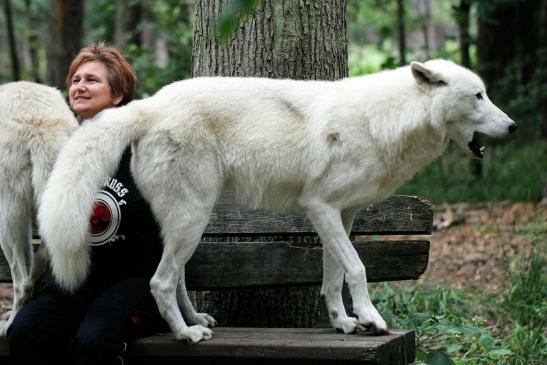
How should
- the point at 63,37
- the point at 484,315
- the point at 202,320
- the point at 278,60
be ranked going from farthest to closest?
the point at 63,37 < the point at 484,315 < the point at 278,60 < the point at 202,320

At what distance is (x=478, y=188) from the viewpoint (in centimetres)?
990

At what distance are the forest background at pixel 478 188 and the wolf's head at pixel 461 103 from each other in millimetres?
978

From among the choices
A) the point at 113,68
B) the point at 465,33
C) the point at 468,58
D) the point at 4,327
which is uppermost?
the point at 465,33

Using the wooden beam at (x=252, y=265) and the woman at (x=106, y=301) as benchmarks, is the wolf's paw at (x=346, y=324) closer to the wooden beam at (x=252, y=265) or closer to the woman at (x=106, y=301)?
the wooden beam at (x=252, y=265)

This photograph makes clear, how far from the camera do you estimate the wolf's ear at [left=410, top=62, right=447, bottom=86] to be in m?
3.40

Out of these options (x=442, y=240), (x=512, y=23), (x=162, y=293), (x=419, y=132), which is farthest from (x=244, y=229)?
(x=512, y=23)

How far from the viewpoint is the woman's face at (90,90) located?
4031mm

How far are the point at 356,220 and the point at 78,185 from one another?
1.55 metres

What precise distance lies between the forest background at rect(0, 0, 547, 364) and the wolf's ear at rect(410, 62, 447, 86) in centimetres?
119

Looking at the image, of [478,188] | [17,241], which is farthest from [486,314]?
[478,188]

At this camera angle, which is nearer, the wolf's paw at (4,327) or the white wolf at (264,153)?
the white wolf at (264,153)

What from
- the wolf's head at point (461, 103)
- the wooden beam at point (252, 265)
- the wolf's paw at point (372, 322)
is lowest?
the wolf's paw at point (372, 322)

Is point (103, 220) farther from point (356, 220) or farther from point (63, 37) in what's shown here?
point (63, 37)

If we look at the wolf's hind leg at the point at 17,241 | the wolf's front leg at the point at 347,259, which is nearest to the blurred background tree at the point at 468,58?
the wolf's front leg at the point at 347,259
